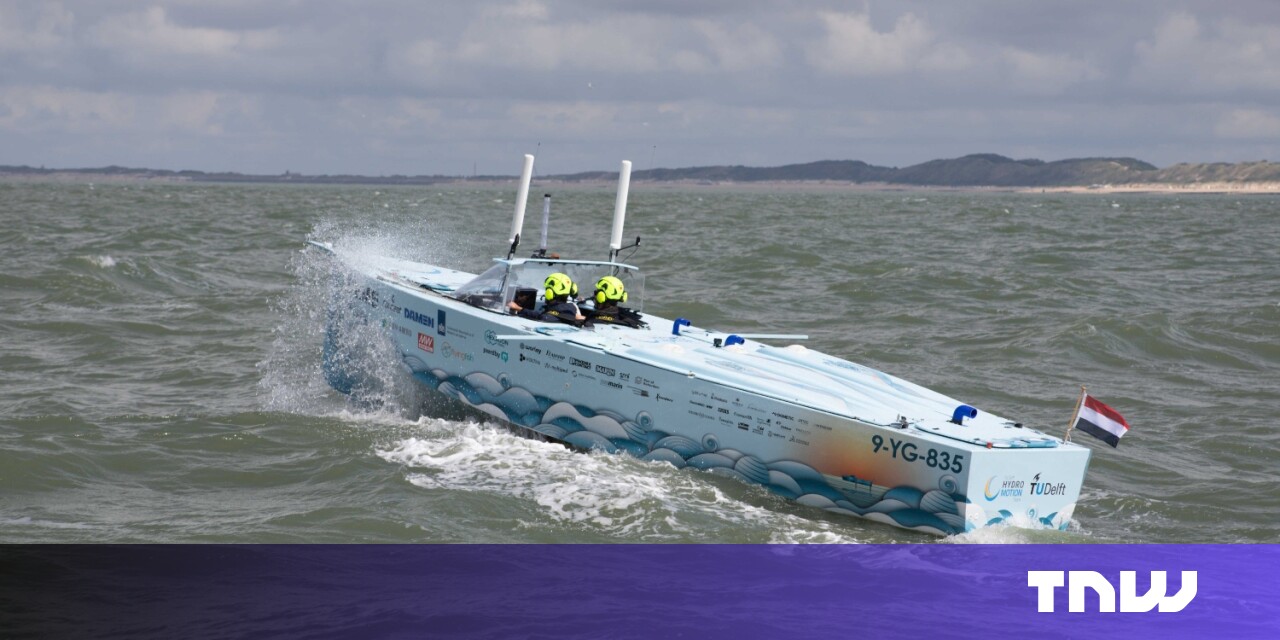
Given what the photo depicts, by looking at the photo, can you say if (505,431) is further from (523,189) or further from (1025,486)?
(1025,486)

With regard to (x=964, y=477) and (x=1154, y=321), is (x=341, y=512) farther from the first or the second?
(x=1154, y=321)

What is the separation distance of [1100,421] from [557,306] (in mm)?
5974

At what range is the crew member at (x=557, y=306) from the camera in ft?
47.4

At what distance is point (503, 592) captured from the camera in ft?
30.0

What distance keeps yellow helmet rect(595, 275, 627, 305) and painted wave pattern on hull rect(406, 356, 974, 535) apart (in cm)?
155

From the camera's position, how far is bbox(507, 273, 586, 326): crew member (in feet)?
47.4

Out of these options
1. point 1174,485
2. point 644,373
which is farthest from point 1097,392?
point 644,373

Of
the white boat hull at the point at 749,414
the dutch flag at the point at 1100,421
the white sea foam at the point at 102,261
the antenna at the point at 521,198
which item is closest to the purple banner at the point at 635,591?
the white boat hull at the point at 749,414

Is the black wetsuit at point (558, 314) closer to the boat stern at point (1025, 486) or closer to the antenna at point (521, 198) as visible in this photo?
the antenna at point (521, 198)

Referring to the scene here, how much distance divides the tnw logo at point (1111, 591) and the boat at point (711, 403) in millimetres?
1102

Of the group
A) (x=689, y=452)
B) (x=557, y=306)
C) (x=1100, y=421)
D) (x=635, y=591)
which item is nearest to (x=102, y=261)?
(x=557, y=306)

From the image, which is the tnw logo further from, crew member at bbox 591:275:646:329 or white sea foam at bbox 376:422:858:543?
crew member at bbox 591:275:646:329

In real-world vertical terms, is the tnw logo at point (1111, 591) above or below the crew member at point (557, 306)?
below

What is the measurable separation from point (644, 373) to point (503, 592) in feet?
13.3
